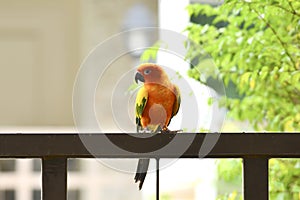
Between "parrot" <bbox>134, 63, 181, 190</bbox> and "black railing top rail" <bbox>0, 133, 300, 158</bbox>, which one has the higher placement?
"parrot" <bbox>134, 63, 181, 190</bbox>

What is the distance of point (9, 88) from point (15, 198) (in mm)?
660

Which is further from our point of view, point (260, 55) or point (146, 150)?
point (260, 55)

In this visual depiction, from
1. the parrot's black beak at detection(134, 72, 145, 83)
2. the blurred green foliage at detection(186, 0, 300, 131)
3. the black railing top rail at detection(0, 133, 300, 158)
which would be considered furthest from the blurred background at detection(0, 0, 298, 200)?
the black railing top rail at detection(0, 133, 300, 158)

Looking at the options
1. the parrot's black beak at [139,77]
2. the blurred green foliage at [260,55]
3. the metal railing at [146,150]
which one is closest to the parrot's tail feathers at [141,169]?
the metal railing at [146,150]

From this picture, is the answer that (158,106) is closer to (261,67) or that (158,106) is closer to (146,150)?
(146,150)

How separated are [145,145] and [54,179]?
14 centimetres

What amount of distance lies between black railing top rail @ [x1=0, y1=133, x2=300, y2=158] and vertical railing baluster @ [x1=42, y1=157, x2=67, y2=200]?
1 centimetres

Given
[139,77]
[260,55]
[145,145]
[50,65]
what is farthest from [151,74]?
[50,65]

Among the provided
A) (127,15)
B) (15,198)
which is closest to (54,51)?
(127,15)

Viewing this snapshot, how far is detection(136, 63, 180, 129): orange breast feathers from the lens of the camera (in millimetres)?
1035

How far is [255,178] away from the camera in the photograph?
97 centimetres

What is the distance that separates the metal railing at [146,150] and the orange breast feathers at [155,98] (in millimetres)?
86

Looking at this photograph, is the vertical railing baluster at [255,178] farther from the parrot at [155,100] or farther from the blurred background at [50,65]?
the blurred background at [50,65]

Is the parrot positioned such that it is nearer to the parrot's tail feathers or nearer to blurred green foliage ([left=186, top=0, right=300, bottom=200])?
the parrot's tail feathers
